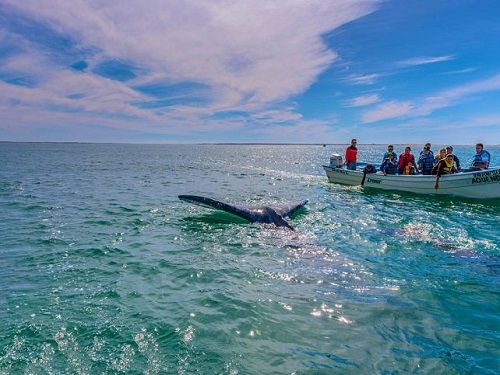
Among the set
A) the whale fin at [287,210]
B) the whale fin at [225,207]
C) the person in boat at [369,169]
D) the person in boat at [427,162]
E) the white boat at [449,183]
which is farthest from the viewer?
the person in boat at [369,169]

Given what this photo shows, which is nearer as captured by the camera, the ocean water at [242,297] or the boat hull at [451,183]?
the ocean water at [242,297]

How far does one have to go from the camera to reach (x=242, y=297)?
305 inches

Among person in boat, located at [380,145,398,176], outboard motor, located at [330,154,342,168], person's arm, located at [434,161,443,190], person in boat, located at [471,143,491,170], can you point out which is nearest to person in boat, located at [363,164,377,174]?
person in boat, located at [380,145,398,176]

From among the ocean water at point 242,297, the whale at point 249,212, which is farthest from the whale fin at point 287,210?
the ocean water at point 242,297

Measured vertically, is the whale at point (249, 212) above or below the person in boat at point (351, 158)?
below

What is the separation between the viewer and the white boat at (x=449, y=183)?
22.3 metres

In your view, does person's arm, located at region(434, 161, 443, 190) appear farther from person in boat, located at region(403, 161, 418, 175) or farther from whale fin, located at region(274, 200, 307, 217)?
whale fin, located at region(274, 200, 307, 217)

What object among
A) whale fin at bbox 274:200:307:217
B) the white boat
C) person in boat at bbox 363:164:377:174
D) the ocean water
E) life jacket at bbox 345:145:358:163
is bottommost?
the ocean water

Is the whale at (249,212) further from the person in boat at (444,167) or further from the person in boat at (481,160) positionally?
the person in boat at (481,160)

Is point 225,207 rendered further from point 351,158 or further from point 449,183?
point 351,158

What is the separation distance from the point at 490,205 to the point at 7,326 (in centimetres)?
2361

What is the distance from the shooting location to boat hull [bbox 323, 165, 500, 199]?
22.3 meters

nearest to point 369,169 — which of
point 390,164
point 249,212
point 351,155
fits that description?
point 390,164

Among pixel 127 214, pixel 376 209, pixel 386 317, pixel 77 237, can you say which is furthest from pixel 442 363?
pixel 376 209
